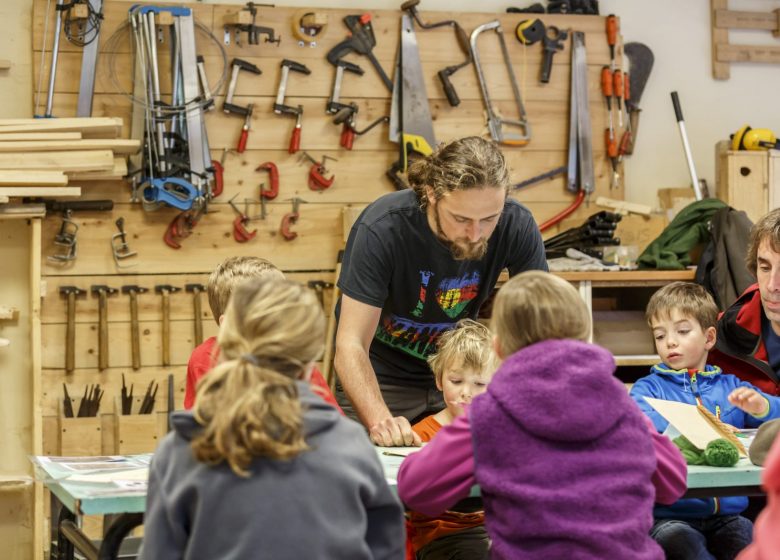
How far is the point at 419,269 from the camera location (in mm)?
2906

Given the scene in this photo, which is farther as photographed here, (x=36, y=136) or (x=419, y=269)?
(x=36, y=136)

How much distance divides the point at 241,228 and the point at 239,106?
57 cm

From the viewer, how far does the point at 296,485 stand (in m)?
1.69

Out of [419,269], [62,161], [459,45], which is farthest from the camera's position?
[459,45]

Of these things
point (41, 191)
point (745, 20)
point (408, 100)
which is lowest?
point (41, 191)

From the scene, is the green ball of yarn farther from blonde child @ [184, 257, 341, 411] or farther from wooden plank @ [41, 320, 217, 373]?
wooden plank @ [41, 320, 217, 373]

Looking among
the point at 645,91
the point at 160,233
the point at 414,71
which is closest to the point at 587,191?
the point at 645,91

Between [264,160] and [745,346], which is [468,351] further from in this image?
[264,160]

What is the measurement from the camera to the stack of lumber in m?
4.30

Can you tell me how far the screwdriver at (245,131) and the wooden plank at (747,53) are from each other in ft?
8.27

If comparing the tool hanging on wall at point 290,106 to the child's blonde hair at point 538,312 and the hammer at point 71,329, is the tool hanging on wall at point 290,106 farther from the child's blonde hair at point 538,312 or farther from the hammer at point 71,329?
the child's blonde hair at point 538,312

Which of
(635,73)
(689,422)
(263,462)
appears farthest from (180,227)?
(263,462)

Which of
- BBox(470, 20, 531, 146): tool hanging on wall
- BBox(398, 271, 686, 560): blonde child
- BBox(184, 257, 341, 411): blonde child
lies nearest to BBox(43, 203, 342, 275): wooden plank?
BBox(470, 20, 531, 146): tool hanging on wall

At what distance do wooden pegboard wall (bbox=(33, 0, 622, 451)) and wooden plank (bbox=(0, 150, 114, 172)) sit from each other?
34 cm
